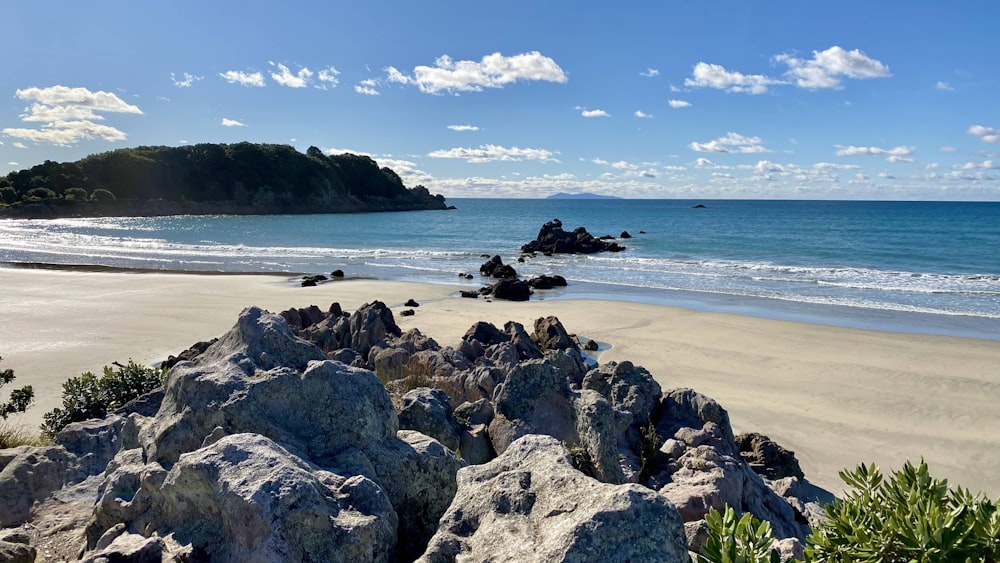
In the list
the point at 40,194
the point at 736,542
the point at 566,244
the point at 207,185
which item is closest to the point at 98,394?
the point at 736,542

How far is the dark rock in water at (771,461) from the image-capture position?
25.5 feet

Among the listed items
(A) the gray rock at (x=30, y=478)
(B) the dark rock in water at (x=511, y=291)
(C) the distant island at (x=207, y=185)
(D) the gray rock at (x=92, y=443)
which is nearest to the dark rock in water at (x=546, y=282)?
(B) the dark rock in water at (x=511, y=291)

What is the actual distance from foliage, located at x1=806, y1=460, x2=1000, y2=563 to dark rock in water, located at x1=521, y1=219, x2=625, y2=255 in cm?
4441

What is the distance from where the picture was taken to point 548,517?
286 centimetres

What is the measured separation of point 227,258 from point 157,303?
64.7 ft

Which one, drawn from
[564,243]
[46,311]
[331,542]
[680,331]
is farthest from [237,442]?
[564,243]

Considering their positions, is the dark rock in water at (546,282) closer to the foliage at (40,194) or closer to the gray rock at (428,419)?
the gray rock at (428,419)

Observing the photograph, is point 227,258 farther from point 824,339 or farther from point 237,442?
point 237,442

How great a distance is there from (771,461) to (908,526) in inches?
241

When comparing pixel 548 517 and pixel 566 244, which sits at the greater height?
pixel 566 244

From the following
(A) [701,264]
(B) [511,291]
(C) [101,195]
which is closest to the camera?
(B) [511,291]

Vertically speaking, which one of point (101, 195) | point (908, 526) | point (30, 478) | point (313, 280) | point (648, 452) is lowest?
point (313, 280)

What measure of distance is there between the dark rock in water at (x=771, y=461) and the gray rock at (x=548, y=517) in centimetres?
534

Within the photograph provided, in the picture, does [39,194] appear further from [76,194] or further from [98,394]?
[98,394]
